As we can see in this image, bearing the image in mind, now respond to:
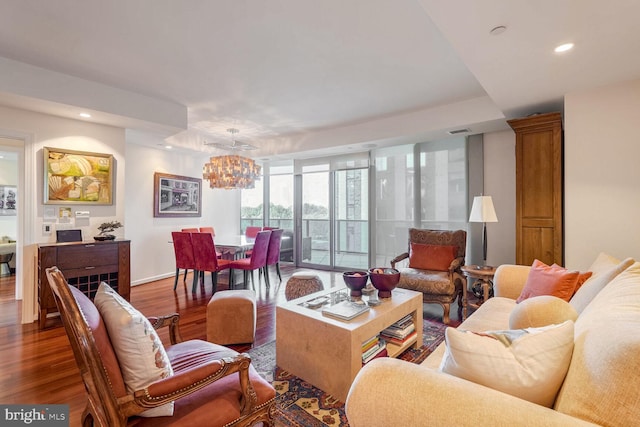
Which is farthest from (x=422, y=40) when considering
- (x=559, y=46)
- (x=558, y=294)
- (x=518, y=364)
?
(x=518, y=364)

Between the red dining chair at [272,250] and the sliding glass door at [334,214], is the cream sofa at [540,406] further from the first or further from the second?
the sliding glass door at [334,214]

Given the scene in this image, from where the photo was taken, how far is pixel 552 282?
202 cm

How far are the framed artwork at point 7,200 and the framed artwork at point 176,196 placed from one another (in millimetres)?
3169

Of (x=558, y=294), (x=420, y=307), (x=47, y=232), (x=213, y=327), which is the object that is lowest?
(x=213, y=327)

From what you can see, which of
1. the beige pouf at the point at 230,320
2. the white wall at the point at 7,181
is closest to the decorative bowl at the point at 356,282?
the beige pouf at the point at 230,320

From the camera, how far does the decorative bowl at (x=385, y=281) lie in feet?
7.88

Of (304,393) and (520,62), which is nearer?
(304,393)

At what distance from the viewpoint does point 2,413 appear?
1736 millimetres

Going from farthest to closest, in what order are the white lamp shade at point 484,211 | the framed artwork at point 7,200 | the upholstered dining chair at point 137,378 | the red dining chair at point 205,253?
the framed artwork at point 7,200
the red dining chair at point 205,253
the white lamp shade at point 484,211
the upholstered dining chair at point 137,378

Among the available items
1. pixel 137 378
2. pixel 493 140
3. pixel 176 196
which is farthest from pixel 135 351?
pixel 176 196

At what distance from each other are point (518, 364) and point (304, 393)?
4.76ft

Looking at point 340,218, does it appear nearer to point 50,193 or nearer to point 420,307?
point 420,307

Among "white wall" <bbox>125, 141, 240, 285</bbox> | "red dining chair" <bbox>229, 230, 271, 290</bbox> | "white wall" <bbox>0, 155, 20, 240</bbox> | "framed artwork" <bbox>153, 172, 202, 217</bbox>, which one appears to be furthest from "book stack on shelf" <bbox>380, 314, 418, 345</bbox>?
"white wall" <bbox>0, 155, 20, 240</bbox>

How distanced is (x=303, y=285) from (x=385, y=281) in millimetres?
1217
